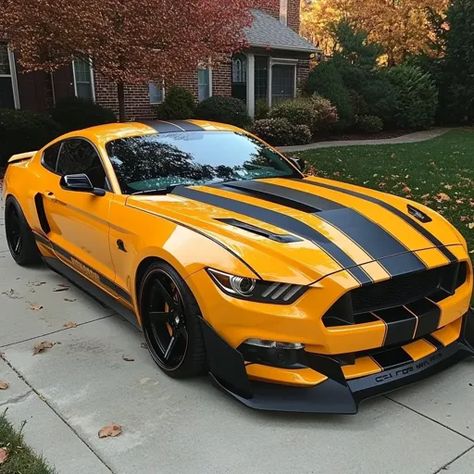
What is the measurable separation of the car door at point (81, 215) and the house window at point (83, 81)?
428 inches

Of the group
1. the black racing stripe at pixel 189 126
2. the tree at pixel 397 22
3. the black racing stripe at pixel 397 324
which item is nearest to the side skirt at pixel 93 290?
the black racing stripe at pixel 189 126

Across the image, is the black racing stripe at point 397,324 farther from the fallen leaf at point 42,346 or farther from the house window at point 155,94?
the house window at point 155,94

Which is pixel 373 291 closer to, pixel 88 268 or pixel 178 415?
pixel 178 415

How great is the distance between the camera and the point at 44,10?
9695 millimetres

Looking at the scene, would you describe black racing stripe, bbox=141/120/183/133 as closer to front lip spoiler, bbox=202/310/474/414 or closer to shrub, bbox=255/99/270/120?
front lip spoiler, bbox=202/310/474/414

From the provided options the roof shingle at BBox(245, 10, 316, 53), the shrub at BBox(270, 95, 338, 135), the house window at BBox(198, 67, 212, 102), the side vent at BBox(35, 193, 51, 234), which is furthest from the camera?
the roof shingle at BBox(245, 10, 316, 53)

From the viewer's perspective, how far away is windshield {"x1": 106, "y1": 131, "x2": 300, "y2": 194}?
401cm

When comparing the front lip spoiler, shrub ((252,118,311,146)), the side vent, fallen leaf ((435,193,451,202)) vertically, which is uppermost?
the side vent

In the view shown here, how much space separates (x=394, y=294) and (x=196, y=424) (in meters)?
1.26

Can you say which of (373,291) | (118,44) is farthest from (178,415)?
(118,44)

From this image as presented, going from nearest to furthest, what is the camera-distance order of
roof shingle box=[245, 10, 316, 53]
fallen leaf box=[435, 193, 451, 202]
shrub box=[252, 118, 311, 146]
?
fallen leaf box=[435, 193, 451, 202], shrub box=[252, 118, 311, 146], roof shingle box=[245, 10, 316, 53]

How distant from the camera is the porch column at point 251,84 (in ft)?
62.7

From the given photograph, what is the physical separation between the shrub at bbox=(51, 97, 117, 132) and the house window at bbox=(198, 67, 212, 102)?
486 cm

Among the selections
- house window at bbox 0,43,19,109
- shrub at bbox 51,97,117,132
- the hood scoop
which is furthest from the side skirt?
house window at bbox 0,43,19,109
